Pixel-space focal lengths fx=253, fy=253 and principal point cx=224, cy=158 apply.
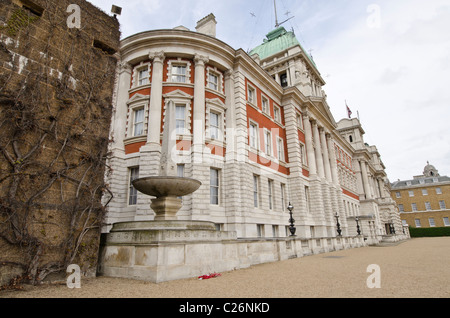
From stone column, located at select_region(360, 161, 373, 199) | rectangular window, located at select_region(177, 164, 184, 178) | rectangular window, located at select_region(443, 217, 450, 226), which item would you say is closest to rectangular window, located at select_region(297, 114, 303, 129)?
rectangular window, located at select_region(177, 164, 184, 178)

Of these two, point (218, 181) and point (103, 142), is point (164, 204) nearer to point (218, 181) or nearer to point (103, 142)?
point (103, 142)

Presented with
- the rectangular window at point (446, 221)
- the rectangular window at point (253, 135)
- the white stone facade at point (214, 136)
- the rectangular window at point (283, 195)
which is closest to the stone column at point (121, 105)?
the white stone facade at point (214, 136)

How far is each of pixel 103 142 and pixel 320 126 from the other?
2746 cm

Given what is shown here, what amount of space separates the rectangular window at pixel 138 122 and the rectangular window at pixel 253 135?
799 cm

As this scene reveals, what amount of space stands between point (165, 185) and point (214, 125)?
36.3 feet

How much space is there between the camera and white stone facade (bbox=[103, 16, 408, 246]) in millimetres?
15867

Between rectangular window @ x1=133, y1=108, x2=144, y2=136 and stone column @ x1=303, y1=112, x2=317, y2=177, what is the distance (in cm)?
1676

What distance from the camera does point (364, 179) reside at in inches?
1740

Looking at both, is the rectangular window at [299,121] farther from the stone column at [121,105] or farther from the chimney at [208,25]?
the stone column at [121,105]

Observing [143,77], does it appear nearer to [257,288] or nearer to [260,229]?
[260,229]

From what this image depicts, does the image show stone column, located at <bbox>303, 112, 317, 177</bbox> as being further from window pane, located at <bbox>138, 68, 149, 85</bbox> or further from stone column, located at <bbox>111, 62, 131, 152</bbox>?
stone column, located at <bbox>111, 62, 131, 152</bbox>

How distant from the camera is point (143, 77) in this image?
58.8 feet

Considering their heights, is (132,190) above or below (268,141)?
below

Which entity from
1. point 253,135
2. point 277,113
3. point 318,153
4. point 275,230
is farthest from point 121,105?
point 318,153
